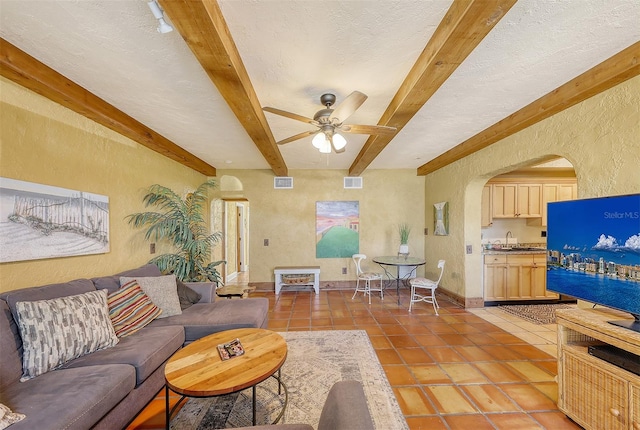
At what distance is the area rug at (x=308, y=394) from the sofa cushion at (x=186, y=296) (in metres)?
1.10

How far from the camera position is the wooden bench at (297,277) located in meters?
4.99

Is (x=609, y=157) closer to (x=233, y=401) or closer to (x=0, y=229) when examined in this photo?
(x=233, y=401)

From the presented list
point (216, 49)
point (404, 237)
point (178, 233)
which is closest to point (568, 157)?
point (404, 237)

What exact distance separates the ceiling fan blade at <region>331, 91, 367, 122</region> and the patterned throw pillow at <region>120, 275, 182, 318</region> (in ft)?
7.96

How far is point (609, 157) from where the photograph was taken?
198cm

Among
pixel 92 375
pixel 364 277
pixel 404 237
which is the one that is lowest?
pixel 364 277

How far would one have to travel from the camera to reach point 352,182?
17.7 feet

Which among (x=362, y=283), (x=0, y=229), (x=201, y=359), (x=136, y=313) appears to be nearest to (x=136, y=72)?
(x=0, y=229)

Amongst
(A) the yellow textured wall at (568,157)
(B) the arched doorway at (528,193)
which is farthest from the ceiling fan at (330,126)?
(B) the arched doorway at (528,193)

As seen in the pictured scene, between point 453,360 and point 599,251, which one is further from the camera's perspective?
point 453,360

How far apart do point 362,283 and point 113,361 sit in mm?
4418

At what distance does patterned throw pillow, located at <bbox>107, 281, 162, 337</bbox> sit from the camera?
2.10 m

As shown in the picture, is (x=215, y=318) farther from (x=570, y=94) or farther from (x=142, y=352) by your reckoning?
(x=570, y=94)

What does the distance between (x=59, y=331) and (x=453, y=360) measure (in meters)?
3.25
